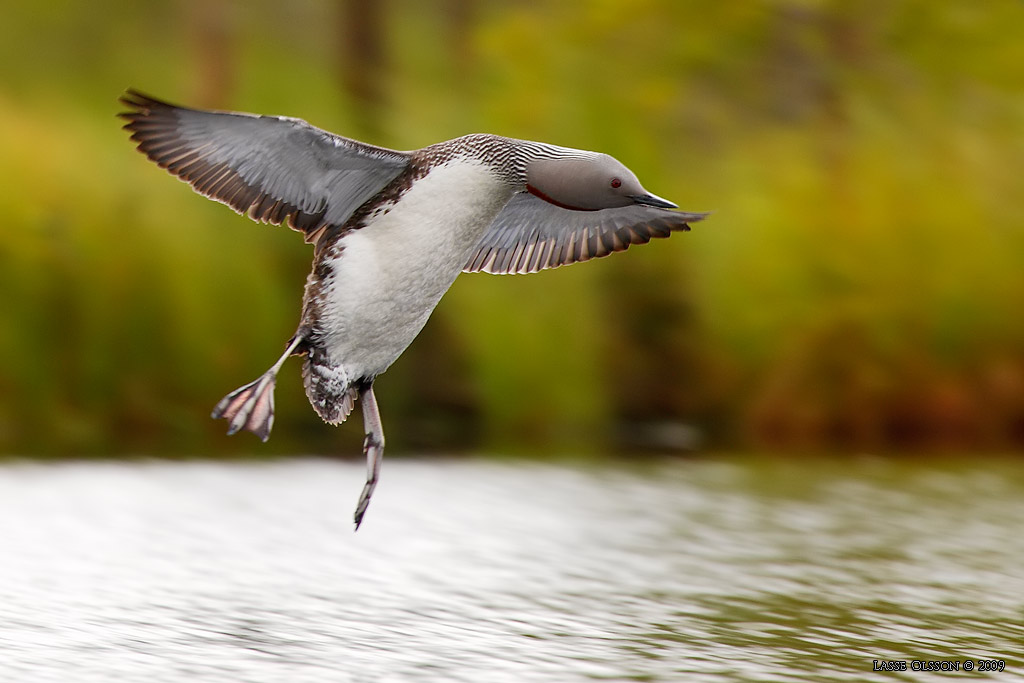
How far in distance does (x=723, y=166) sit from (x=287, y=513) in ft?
33.4

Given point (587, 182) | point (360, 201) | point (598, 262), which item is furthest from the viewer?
point (598, 262)

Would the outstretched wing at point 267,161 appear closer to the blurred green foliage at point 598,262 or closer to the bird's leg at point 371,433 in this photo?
the bird's leg at point 371,433

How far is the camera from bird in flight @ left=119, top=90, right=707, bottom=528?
733cm

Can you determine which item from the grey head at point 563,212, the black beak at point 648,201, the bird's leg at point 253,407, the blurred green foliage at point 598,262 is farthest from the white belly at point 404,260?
the blurred green foliage at point 598,262

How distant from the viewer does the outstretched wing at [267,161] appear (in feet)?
24.1

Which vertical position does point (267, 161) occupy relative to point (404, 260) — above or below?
above

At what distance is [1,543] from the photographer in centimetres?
935

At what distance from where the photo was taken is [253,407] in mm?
7195

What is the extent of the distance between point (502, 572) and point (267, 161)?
10.6ft

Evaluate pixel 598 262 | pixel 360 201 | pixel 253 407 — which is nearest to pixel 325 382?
pixel 253 407

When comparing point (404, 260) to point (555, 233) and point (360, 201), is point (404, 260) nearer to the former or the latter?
point (360, 201)

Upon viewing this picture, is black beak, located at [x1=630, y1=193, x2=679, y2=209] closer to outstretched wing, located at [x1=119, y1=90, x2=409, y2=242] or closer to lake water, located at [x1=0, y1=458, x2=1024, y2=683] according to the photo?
outstretched wing, located at [x1=119, y1=90, x2=409, y2=242]

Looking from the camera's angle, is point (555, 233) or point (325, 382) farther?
point (555, 233)

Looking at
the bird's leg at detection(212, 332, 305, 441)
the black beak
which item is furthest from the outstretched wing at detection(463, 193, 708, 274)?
the bird's leg at detection(212, 332, 305, 441)
